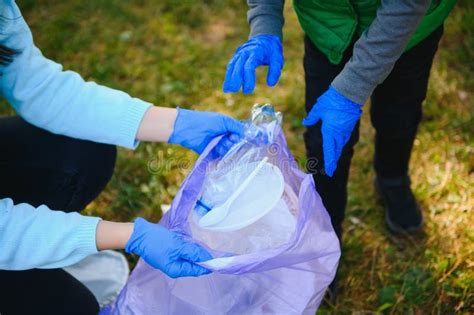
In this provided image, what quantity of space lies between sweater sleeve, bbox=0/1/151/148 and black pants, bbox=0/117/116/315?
6 cm

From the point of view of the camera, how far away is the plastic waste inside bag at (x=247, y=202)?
1038 mm

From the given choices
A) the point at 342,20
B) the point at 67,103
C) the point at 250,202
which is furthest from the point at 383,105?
the point at 67,103

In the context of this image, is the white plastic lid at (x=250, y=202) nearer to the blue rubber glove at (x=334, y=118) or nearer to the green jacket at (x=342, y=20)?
the blue rubber glove at (x=334, y=118)

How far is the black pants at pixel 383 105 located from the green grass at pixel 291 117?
24 cm

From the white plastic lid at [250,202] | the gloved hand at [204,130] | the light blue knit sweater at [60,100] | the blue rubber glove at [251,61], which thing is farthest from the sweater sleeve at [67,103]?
the white plastic lid at [250,202]

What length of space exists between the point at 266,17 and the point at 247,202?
483 mm

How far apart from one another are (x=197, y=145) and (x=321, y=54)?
1.27ft

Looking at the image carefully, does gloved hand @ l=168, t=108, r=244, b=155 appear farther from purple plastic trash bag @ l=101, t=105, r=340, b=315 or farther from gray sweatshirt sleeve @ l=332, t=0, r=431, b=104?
gray sweatshirt sleeve @ l=332, t=0, r=431, b=104

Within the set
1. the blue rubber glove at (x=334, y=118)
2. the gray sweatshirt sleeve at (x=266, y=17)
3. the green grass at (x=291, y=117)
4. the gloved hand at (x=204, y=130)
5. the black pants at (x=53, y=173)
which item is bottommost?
the green grass at (x=291, y=117)

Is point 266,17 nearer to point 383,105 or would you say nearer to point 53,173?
point 383,105

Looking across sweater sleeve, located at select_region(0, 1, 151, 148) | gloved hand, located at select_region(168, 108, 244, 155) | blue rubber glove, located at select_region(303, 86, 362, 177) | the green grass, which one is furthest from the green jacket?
the green grass

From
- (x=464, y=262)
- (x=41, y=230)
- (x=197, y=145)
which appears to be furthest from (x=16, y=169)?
(x=464, y=262)

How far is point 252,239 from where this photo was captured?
1094 millimetres

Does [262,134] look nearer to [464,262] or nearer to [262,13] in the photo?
[262,13]
